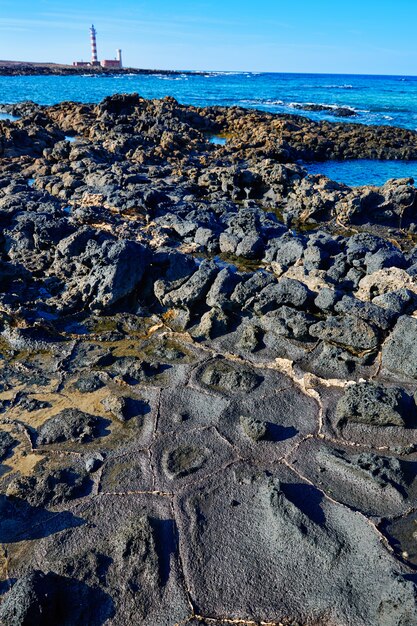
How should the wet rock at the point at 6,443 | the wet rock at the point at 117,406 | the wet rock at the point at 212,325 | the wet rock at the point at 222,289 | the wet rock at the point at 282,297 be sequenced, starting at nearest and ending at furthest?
1. the wet rock at the point at 6,443
2. the wet rock at the point at 117,406
3. the wet rock at the point at 212,325
4. the wet rock at the point at 282,297
5. the wet rock at the point at 222,289

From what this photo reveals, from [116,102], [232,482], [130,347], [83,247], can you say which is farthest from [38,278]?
[116,102]

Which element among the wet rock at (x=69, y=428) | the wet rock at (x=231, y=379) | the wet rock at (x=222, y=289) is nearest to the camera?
the wet rock at (x=69, y=428)

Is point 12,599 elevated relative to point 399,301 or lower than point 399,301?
lower

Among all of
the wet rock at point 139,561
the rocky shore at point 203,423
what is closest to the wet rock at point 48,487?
the rocky shore at point 203,423

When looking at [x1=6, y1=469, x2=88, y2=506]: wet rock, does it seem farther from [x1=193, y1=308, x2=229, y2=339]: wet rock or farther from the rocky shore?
[x1=193, y1=308, x2=229, y2=339]: wet rock

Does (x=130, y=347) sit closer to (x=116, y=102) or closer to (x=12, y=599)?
(x=12, y=599)

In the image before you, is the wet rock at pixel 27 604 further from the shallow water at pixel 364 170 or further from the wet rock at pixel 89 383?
the shallow water at pixel 364 170

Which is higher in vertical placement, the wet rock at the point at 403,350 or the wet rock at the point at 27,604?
the wet rock at the point at 403,350
